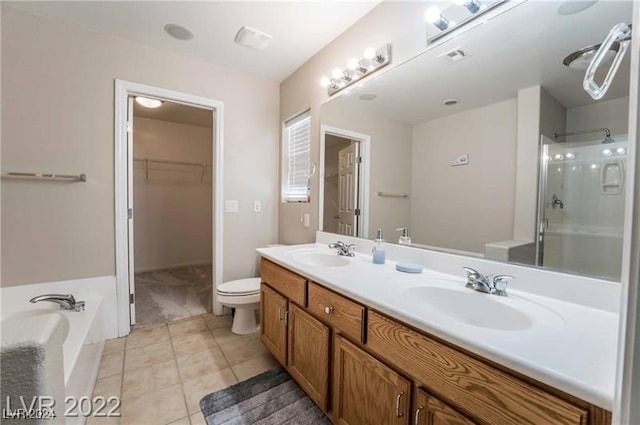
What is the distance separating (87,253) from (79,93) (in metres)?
1.22

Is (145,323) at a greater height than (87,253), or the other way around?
(87,253)

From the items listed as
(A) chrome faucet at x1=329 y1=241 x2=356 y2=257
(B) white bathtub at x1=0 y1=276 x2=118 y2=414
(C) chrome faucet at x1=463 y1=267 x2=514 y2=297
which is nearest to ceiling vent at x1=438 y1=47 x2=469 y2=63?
(C) chrome faucet at x1=463 y1=267 x2=514 y2=297

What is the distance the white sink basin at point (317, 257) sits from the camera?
Result: 70.7 inches

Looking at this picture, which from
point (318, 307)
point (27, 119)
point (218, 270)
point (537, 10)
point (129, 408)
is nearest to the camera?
point (537, 10)

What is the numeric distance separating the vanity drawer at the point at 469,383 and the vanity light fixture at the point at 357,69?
152cm

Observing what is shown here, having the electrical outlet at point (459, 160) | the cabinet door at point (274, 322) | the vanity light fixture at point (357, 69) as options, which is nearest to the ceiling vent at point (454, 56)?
the vanity light fixture at point (357, 69)

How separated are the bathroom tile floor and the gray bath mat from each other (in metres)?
0.07

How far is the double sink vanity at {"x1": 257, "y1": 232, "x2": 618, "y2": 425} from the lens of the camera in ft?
1.90

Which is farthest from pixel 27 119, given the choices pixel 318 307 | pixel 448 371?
pixel 448 371

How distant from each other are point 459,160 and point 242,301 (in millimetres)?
1861

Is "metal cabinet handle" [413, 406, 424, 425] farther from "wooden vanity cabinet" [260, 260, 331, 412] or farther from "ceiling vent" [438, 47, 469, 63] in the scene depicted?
"ceiling vent" [438, 47, 469, 63]

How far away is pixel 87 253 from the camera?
6.76 ft

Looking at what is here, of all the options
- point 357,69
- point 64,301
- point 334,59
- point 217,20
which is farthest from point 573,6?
point 64,301

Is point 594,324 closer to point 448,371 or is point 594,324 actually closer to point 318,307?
point 448,371
